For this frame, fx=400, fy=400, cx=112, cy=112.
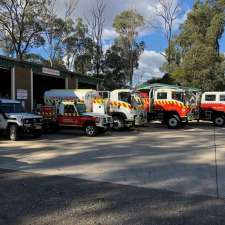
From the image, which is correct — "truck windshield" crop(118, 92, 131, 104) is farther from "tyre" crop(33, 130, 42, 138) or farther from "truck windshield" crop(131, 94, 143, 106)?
"tyre" crop(33, 130, 42, 138)

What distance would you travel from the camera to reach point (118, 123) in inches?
933

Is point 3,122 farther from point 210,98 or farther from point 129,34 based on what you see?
point 129,34

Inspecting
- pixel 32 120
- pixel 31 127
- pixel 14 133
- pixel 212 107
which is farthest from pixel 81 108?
pixel 212 107

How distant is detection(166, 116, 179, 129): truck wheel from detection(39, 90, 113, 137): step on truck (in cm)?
647

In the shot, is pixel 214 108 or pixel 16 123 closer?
pixel 16 123

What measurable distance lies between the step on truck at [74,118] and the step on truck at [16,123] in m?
2.41

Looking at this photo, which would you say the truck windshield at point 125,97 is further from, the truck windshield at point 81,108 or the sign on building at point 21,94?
the sign on building at point 21,94

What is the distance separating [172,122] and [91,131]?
314 inches

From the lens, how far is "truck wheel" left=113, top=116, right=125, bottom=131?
23.7m

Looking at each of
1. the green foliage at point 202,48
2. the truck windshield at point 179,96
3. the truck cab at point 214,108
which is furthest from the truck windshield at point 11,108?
the green foliage at point 202,48

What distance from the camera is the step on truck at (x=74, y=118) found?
20562 mm

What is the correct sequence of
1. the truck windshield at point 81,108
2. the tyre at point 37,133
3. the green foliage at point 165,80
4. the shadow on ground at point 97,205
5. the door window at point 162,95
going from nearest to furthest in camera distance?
the shadow on ground at point 97,205 < the tyre at point 37,133 < the truck windshield at point 81,108 < the door window at point 162,95 < the green foliage at point 165,80

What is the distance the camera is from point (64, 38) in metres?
56.2

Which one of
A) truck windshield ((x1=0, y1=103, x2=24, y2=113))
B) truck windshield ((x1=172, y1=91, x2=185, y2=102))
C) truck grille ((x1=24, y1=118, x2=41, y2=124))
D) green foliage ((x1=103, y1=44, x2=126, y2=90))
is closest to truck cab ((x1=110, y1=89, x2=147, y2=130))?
truck windshield ((x1=172, y1=91, x2=185, y2=102))
